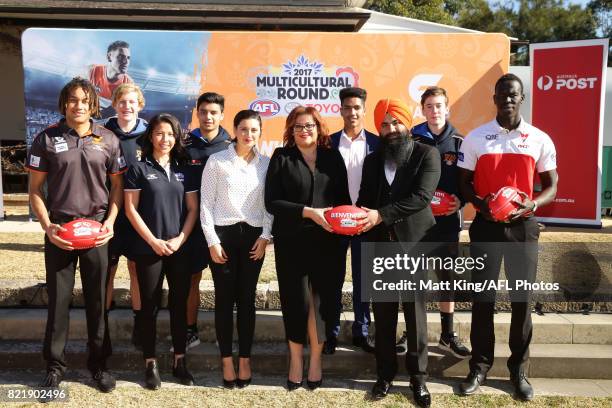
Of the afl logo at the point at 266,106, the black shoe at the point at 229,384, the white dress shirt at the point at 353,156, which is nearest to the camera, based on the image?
the black shoe at the point at 229,384

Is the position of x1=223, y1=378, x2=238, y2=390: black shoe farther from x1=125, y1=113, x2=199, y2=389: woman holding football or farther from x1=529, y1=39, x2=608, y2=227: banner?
x1=529, y1=39, x2=608, y2=227: banner

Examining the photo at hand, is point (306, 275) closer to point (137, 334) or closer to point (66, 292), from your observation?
point (137, 334)

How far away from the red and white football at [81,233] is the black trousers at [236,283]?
30.0 inches

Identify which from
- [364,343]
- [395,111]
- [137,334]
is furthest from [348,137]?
[137,334]

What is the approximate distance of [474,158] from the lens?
12.2 ft

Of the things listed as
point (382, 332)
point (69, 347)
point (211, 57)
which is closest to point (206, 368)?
point (69, 347)

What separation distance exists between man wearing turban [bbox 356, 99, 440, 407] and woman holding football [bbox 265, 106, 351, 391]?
26 centimetres

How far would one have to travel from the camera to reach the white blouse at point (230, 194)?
359cm

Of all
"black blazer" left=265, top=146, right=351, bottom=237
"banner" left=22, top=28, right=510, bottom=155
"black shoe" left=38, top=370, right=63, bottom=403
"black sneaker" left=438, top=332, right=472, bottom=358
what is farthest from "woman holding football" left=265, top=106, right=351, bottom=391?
"banner" left=22, top=28, right=510, bottom=155

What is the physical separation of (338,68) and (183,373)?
17.9 ft

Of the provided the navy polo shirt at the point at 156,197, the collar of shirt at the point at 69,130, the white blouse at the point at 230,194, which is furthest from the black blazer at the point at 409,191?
the collar of shirt at the point at 69,130

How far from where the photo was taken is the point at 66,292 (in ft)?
11.9

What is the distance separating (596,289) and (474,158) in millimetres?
2092

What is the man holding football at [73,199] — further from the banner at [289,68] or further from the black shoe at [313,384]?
the banner at [289,68]
